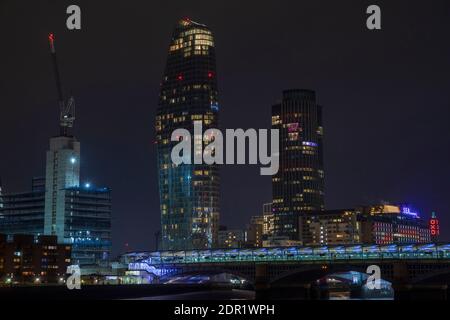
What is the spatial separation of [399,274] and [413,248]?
15784 mm

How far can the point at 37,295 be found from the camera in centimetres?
17338
